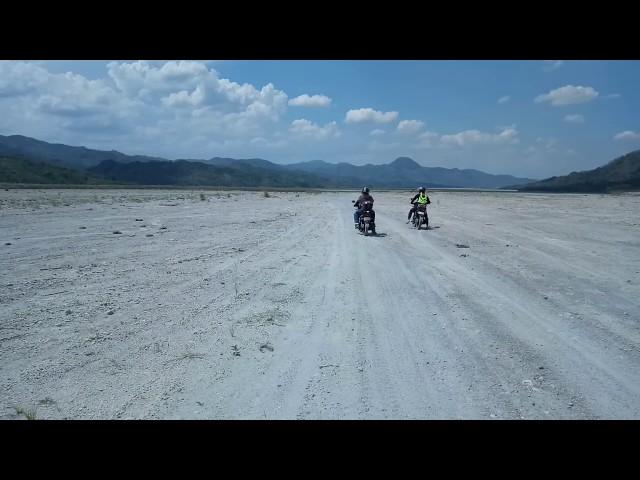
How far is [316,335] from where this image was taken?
21.1ft

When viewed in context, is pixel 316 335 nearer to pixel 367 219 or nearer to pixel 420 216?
pixel 367 219

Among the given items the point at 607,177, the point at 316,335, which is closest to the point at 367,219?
the point at 316,335

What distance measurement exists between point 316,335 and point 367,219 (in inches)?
520

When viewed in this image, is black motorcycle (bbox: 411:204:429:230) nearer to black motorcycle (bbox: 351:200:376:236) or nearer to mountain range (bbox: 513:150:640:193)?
black motorcycle (bbox: 351:200:376:236)

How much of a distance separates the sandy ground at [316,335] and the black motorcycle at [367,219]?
229 inches

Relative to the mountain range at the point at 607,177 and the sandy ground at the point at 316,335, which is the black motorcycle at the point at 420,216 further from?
the mountain range at the point at 607,177

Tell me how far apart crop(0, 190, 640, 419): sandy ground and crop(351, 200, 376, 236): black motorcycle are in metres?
5.82

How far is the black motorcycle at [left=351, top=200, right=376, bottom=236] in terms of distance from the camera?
19.2 m

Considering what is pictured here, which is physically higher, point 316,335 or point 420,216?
point 420,216
